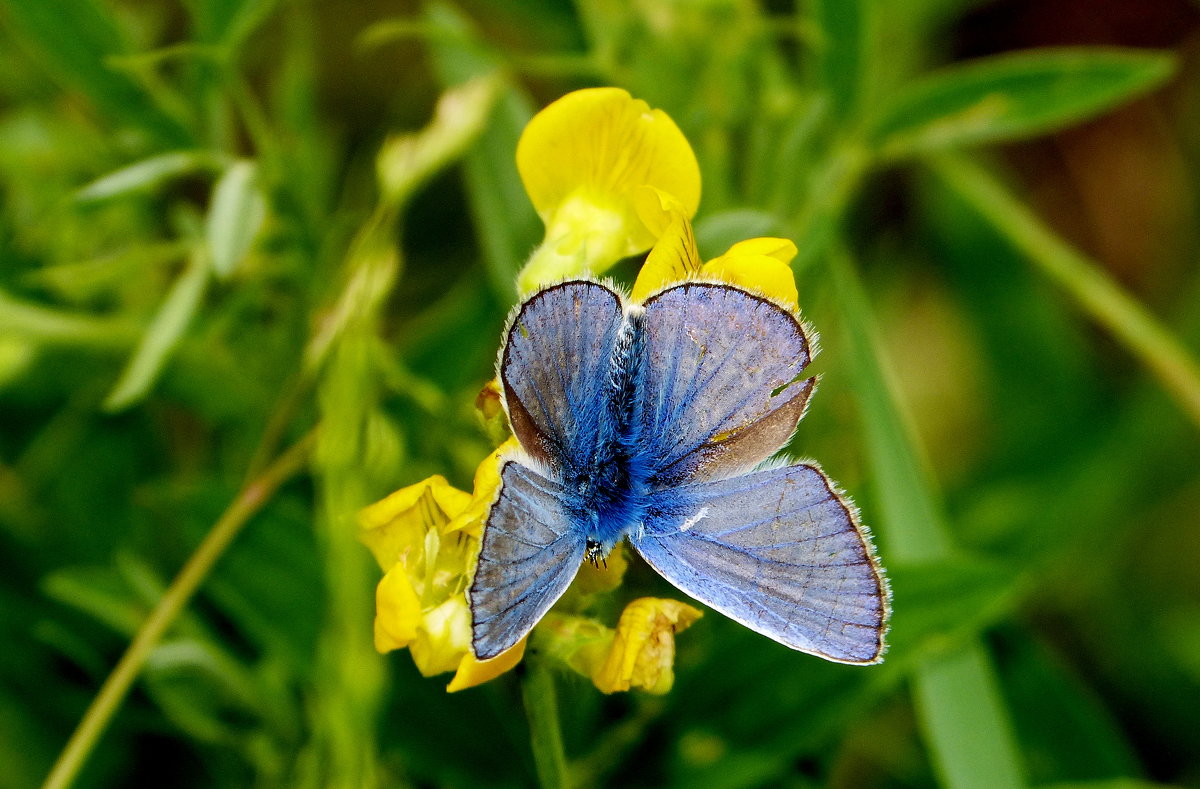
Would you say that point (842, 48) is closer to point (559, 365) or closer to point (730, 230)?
point (730, 230)

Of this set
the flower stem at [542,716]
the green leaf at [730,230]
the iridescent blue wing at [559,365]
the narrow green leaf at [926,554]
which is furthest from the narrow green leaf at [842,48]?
the flower stem at [542,716]

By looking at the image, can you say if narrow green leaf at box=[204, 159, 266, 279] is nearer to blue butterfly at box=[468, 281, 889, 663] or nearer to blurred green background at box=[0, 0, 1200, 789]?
blurred green background at box=[0, 0, 1200, 789]

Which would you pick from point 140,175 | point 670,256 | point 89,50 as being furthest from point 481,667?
point 89,50

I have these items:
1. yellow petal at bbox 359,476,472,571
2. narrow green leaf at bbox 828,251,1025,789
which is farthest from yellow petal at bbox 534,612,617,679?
narrow green leaf at bbox 828,251,1025,789

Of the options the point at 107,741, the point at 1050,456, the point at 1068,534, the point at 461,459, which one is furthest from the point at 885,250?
the point at 107,741

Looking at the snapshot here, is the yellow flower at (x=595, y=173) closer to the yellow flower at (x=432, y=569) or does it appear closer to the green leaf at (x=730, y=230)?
the green leaf at (x=730, y=230)

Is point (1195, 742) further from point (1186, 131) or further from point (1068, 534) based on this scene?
point (1186, 131)
